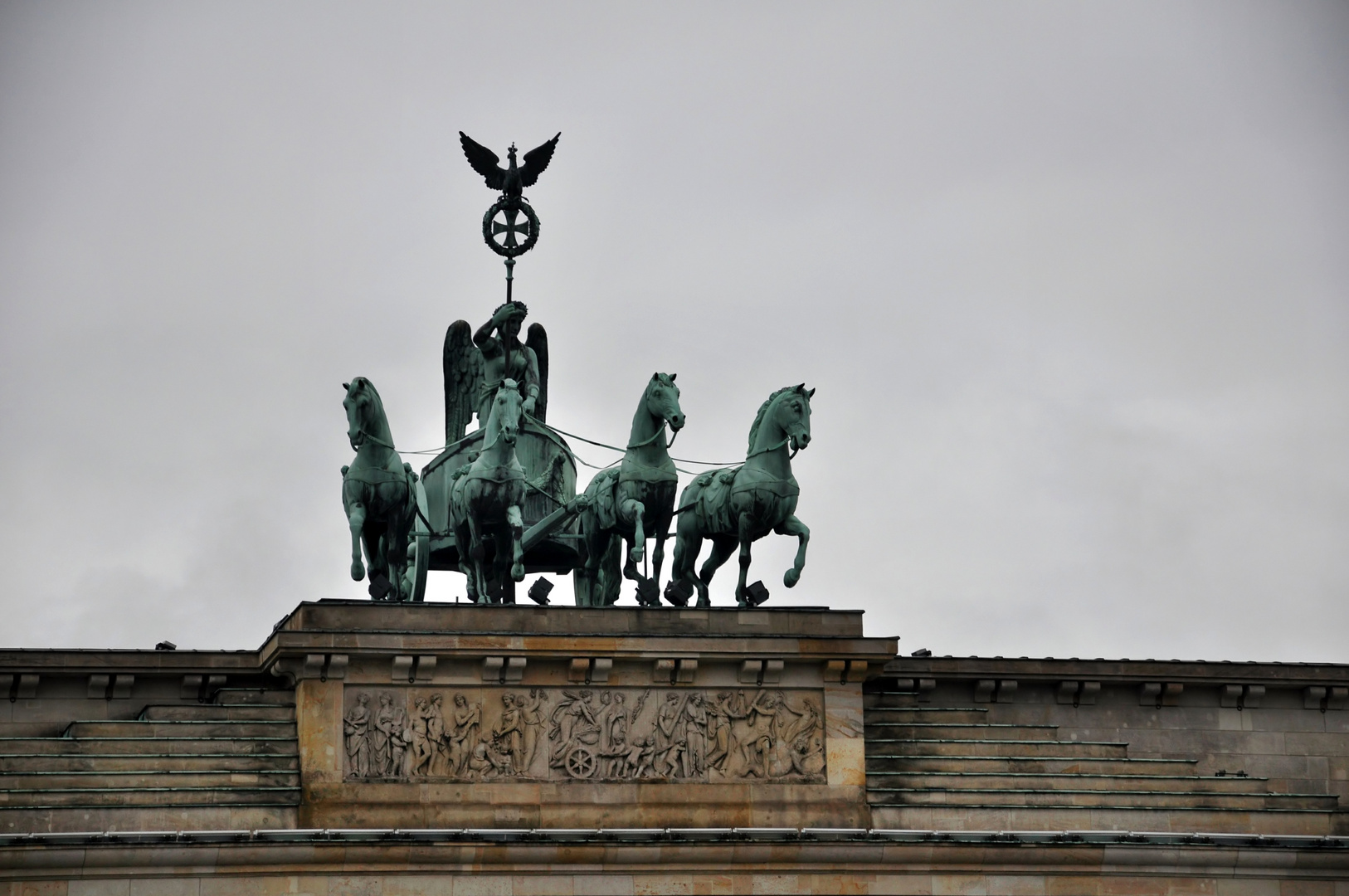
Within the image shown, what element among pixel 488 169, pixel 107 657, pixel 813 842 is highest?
pixel 488 169

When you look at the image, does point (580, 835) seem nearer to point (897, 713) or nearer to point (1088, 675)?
point (897, 713)

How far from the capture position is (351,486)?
4228 cm

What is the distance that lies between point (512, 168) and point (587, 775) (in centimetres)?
1335

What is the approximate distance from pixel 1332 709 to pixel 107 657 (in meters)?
19.1

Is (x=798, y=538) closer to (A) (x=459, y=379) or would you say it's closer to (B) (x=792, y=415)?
(B) (x=792, y=415)

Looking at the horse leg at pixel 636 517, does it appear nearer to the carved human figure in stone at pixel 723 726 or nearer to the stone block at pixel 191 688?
the carved human figure in stone at pixel 723 726

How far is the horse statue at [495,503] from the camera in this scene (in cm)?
4206

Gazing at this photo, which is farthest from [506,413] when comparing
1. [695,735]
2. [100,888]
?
A: [100,888]

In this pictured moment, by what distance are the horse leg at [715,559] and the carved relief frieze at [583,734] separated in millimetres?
2672

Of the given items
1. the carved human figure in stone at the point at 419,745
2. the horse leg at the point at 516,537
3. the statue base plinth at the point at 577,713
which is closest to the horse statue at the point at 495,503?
the horse leg at the point at 516,537

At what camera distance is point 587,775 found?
134 feet

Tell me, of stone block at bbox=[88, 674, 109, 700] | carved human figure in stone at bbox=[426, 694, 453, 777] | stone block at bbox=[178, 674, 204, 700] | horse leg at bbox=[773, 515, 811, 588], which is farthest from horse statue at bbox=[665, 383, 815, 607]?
stone block at bbox=[88, 674, 109, 700]

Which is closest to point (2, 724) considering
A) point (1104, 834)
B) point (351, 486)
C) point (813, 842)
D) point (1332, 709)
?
point (351, 486)

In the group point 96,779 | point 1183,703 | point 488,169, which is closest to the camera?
point 96,779
